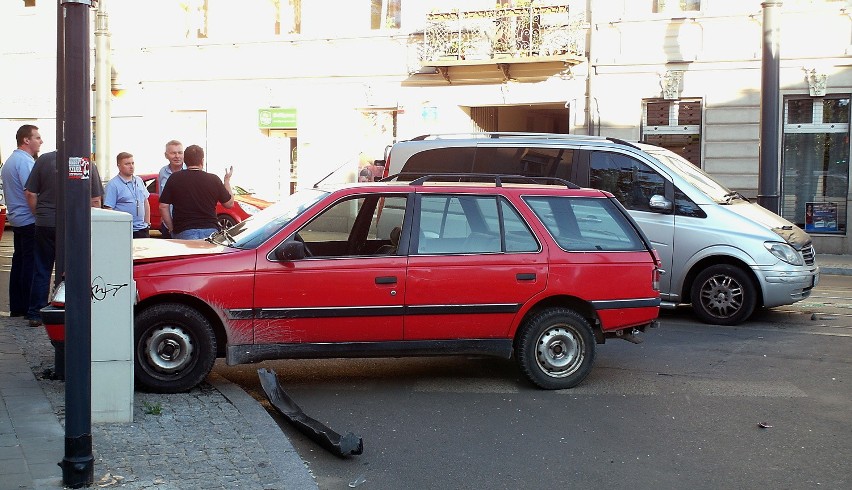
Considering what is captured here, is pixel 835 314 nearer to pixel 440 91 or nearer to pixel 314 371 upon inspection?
pixel 314 371

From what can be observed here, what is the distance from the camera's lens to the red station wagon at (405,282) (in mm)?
7426

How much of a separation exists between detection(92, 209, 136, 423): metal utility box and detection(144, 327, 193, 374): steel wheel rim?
685mm

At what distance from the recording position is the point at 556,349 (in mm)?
8133

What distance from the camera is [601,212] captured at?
27.3ft

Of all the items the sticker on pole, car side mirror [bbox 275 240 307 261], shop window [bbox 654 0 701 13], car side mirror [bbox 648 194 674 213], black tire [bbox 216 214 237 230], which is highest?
shop window [bbox 654 0 701 13]

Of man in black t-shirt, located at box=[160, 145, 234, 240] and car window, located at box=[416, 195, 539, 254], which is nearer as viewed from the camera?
car window, located at box=[416, 195, 539, 254]

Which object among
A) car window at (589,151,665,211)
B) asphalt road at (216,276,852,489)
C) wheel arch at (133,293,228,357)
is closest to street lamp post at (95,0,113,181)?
car window at (589,151,665,211)

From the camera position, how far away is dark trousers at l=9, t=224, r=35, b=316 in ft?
33.3

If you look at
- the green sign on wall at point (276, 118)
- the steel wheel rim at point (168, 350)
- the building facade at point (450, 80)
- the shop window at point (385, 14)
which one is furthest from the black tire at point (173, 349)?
the green sign on wall at point (276, 118)

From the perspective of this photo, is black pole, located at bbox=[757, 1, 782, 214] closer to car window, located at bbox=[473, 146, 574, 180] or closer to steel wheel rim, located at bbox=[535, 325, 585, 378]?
car window, located at bbox=[473, 146, 574, 180]

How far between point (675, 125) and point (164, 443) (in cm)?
1721

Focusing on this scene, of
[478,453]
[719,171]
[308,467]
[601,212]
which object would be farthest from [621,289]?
[719,171]

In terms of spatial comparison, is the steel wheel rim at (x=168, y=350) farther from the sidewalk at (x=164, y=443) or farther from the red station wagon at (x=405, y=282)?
the sidewalk at (x=164, y=443)

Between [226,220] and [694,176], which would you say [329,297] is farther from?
[226,220]
